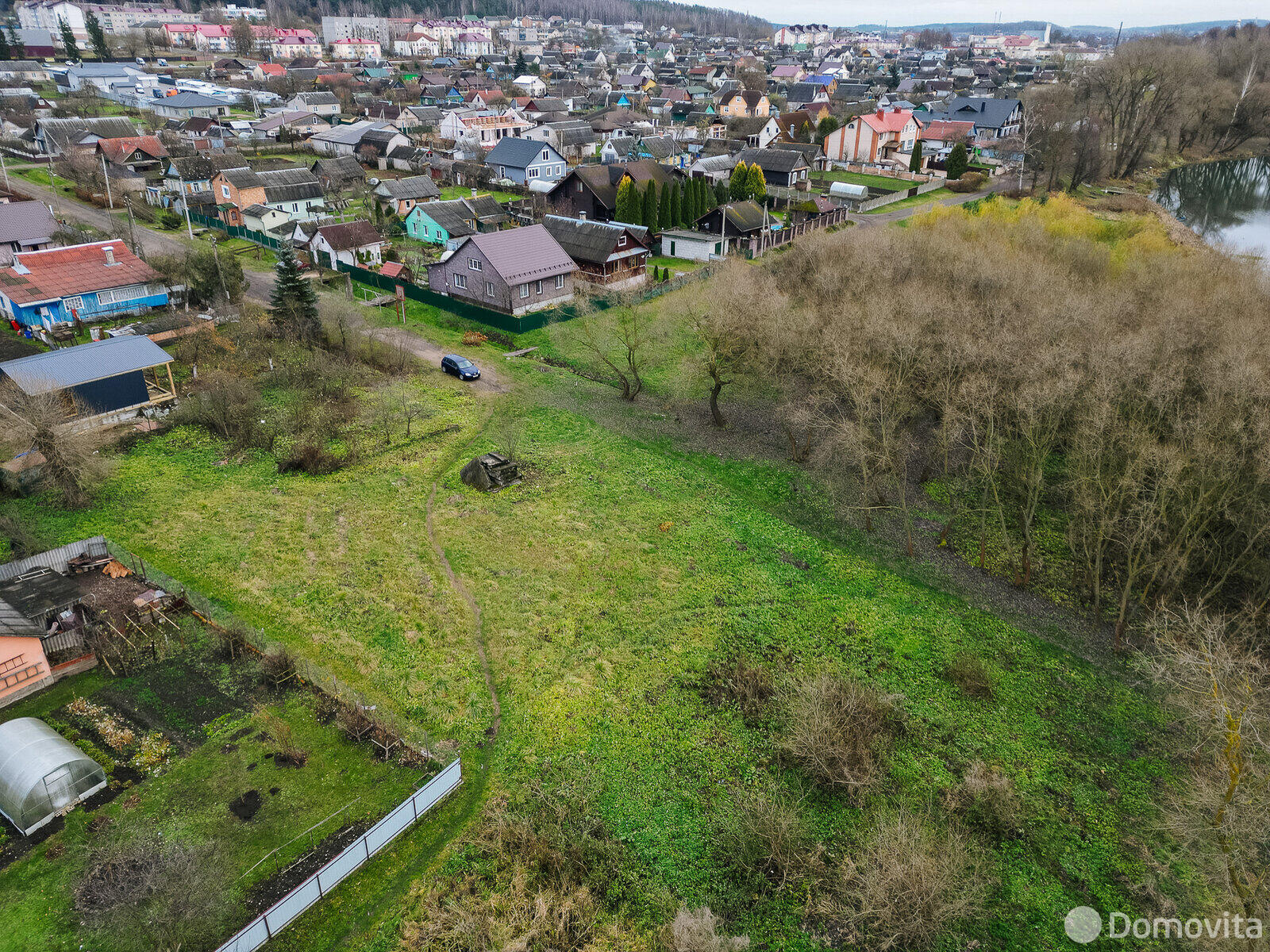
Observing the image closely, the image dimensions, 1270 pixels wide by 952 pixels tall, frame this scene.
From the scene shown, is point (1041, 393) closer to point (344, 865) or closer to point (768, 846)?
point (768, 846)

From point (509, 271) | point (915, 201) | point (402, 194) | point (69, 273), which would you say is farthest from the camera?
point (915, 201)

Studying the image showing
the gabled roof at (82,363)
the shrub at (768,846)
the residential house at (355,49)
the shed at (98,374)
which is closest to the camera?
the shrub at (768,846)

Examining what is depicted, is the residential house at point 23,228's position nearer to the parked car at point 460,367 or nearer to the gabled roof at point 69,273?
the gabled roof at point 69,273

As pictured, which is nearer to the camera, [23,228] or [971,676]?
[971,676]

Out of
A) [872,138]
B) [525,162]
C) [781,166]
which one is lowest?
[781,166]

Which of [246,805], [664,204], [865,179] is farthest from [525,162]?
[246,805]

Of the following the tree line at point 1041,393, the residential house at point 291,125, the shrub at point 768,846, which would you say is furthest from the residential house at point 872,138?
the shrub at point 768,846

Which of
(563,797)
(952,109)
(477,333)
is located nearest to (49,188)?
(477,333)
